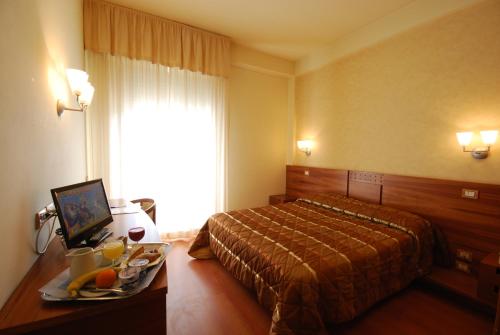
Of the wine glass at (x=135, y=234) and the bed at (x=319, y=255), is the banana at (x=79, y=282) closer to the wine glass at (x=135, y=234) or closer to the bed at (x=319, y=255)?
the wine glass at (x=135, y=234)

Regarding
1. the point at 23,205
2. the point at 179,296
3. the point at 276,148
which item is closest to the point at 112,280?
the point at 23,205

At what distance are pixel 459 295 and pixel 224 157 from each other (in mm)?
3059

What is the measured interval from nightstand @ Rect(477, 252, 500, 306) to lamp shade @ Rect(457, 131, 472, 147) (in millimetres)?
1038

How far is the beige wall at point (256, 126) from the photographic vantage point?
12.7 ft

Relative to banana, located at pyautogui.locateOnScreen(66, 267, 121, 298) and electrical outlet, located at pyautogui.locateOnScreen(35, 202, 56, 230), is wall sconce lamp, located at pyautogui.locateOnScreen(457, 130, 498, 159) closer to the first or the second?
banana, located at pyautogui.locateOnScreen(66, 267, 121, 298)

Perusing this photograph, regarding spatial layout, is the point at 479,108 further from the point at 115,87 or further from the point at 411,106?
the point at 115,87

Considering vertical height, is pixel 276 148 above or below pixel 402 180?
above

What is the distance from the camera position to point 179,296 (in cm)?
214

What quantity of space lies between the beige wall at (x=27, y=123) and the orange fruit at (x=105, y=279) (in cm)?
32

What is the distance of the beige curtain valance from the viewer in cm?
272

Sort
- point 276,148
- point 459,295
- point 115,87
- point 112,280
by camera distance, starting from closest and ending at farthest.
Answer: point 112,280 → point 459,295 → point 115,87 → point 276,148

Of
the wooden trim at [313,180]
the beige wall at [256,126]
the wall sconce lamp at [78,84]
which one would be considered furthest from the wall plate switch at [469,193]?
the wall sconce lamp at [78,84]

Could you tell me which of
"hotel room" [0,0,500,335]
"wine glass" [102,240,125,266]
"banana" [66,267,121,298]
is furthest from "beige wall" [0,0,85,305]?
"wine glass" [102,240,125,266]

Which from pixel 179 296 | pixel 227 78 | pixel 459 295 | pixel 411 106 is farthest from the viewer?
pixel 227 78
